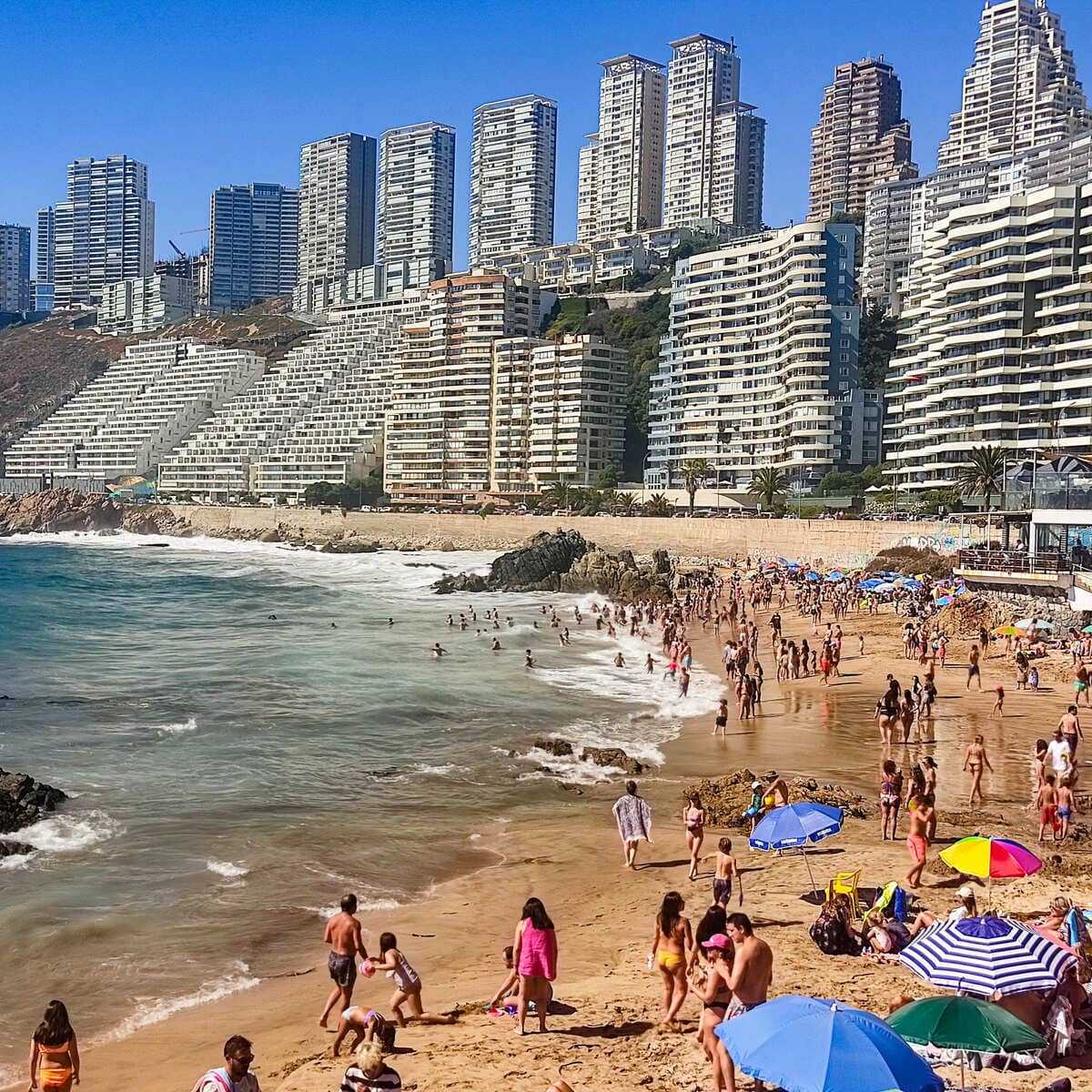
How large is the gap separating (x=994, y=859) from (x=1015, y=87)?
644 ft

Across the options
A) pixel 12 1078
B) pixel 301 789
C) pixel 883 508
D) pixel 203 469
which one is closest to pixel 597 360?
pixel 883 508

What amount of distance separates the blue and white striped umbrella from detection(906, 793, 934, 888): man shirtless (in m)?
4.62

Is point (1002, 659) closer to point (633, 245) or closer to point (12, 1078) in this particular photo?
point (12, 1078)

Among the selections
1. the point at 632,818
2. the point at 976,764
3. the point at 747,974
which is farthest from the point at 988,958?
the point at 976,764

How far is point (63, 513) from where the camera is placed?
14388cm

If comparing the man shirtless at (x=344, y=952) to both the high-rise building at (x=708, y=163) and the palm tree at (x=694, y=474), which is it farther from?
the high-rise building at (x=708, y=163)

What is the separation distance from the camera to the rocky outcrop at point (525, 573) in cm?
6431

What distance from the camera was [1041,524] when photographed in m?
44.4

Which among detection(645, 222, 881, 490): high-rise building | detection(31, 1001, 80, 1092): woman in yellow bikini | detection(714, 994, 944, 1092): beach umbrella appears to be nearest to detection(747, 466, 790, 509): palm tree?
detection(645, 222, 881, 490): high-rise building

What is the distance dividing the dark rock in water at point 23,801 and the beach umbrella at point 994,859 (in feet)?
44.5

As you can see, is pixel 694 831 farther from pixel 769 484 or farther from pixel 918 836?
pixel 769 484

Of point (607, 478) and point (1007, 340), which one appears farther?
point (607, 478)

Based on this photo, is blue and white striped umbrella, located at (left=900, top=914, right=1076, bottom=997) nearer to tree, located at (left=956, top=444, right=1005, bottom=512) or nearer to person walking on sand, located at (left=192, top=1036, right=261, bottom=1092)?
person walking on sand, located at (left=192, top=1036, right=261, bottom=1092)

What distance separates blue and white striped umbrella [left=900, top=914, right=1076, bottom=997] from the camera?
798cm
